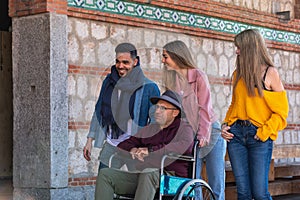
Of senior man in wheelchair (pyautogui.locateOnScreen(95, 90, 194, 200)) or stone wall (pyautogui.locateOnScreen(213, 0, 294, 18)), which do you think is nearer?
senior man in wheelchair (pyautogui.locateOnScreen(95, 90, 194, 200))

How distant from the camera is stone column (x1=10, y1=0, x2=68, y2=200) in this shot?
8688mm

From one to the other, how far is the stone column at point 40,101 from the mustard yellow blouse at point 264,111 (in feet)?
10.3

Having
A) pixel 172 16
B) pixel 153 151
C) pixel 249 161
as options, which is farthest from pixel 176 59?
pixel 172 16

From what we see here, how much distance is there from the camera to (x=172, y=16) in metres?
10.5

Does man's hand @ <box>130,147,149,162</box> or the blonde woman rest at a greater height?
the blonde woman

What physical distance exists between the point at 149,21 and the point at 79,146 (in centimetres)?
205

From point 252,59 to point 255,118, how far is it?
48 centimetres

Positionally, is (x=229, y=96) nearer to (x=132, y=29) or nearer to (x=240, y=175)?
(x=132, y=29)

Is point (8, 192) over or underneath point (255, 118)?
underneath

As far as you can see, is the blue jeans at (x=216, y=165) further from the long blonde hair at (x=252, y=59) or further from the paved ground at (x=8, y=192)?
the paved ground at (x=8, y=192)

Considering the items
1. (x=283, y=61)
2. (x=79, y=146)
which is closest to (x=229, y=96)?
(x=283, y=61)

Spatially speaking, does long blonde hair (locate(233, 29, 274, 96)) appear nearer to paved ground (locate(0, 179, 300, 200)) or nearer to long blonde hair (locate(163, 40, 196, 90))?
long blonde hair (locate(163, 40, 196, 90))

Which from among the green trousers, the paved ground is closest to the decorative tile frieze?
the paved ground

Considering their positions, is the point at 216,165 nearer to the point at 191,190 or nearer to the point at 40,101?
the point at 191,190
